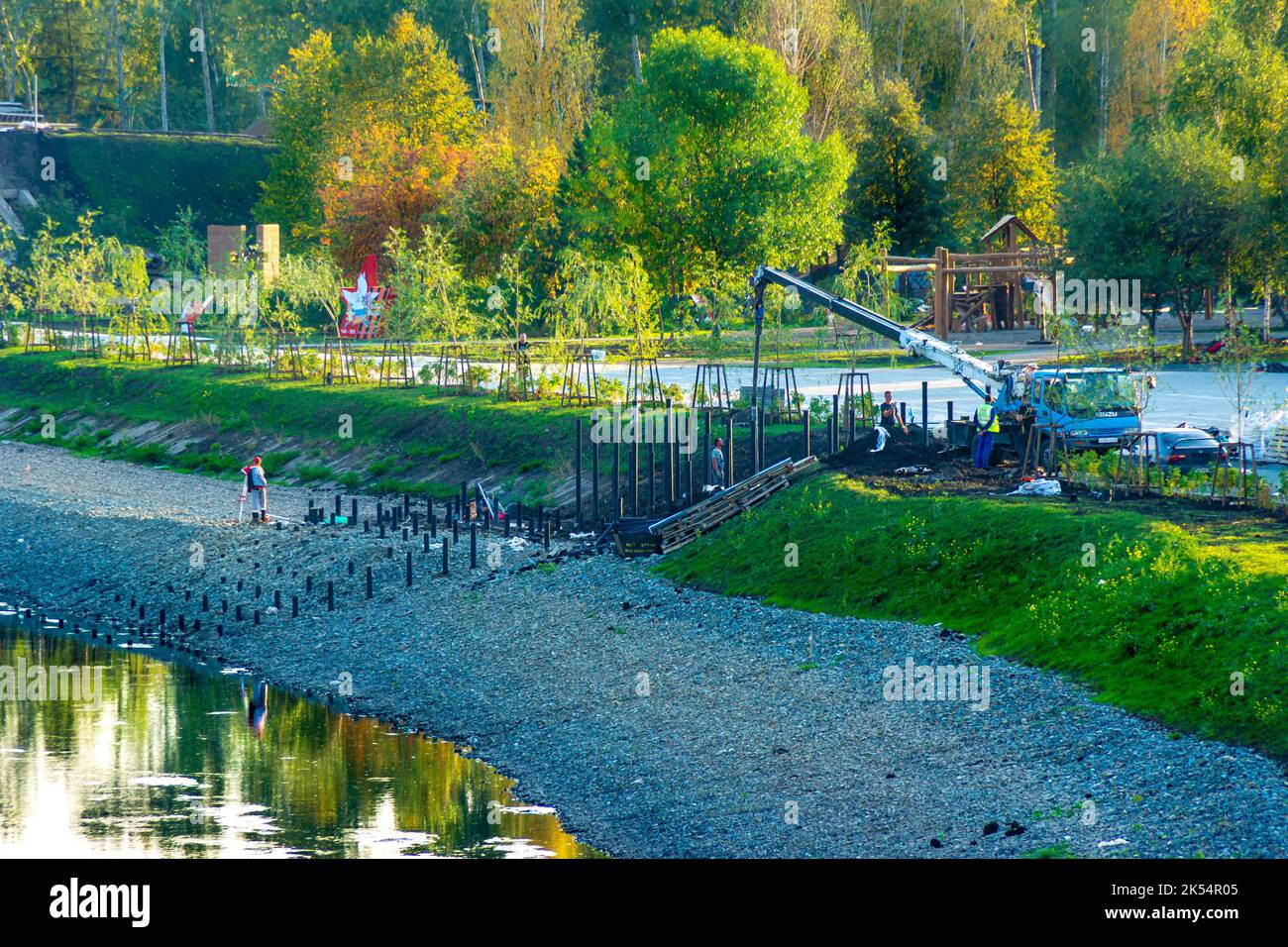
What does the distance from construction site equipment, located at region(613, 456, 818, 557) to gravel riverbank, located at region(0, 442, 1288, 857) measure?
84 centimetres

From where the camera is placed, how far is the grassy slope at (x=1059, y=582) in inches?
1016

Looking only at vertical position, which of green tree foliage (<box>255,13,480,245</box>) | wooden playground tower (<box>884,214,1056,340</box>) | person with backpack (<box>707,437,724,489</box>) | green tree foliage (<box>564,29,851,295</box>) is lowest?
person with backpack (<box>707,437,724,489</box>)

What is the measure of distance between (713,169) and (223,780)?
53.9 metres

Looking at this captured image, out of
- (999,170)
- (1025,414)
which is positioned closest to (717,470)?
(1025,414)

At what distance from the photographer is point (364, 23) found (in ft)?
393

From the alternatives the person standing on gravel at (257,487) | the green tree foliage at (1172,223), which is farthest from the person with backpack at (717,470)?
the green tree foliage at (1172,223)

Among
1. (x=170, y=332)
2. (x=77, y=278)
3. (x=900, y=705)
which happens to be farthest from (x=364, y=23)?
(x=900, y=705)

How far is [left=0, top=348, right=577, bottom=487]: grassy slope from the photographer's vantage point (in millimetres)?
53312

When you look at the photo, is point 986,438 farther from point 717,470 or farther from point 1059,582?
point 1059,582

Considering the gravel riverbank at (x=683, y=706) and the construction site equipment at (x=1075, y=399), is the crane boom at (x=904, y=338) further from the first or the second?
the gravel riverbank at (x=683, y=706)

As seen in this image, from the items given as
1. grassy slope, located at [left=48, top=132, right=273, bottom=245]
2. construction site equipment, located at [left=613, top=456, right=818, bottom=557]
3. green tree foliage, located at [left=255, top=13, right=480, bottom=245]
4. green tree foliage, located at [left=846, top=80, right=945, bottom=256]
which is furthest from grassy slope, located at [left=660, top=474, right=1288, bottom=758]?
grassy slope, located at [left=48, top=132, right=273, bottom=245]

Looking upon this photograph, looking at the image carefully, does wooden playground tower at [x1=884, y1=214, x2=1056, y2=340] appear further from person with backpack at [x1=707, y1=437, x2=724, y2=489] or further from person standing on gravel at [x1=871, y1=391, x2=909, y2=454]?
person with backpack at [x1=707, y1=437, x2=724, y2=489]

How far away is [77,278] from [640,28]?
39.8m
